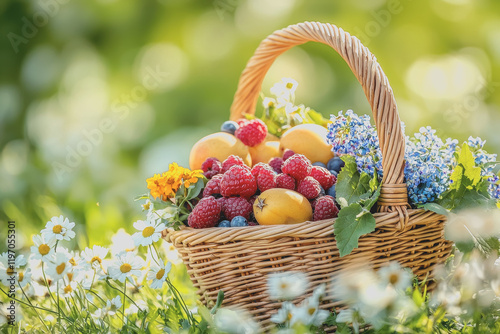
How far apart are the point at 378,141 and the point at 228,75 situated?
1108mm

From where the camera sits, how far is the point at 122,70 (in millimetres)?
2119

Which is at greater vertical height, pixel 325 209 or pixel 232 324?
pixel 325 209

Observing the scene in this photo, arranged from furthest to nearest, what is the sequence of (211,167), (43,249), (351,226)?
(211,167), (43,249), (351,226)

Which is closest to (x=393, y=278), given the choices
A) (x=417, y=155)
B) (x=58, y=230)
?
(x=417, y=155)

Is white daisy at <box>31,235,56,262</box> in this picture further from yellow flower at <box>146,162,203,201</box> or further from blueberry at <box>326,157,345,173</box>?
blueberry at <box>326,157,345,173</box>

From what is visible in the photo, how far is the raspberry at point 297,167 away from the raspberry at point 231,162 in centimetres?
17

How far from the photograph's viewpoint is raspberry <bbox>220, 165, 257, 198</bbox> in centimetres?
148

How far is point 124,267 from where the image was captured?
1.40 meters

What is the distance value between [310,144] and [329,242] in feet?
1.58

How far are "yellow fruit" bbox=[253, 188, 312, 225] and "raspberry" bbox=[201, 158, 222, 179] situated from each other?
0.85ft

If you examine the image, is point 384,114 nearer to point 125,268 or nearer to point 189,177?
point 189,177

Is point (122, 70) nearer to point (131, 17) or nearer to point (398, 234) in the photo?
point (131, 17)

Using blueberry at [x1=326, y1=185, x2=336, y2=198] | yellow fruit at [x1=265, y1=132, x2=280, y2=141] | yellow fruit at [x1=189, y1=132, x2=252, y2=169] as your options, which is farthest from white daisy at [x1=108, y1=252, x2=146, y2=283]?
yellow fruit at [x1=265, y1=132, x2=280, y2=141]

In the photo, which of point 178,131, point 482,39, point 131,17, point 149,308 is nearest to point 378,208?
point 149,308
